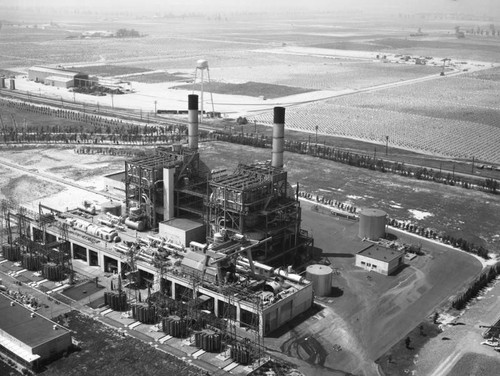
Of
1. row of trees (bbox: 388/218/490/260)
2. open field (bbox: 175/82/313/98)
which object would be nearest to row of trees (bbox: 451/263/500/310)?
row of trees (bbox: 388/218/490/260)

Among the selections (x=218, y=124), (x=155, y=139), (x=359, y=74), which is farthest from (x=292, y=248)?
(x=359, y=74)

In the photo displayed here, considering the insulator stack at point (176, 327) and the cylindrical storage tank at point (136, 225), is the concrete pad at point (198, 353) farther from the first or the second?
the cylindrical storage tank at point (136, 225)

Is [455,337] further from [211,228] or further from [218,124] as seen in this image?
[218,124]

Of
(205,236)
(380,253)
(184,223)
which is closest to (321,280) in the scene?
(380,253)

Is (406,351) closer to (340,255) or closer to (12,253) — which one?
(340,255)

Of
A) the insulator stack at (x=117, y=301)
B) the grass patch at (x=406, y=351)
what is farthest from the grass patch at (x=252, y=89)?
the grass patch at (x=406, y=351)
